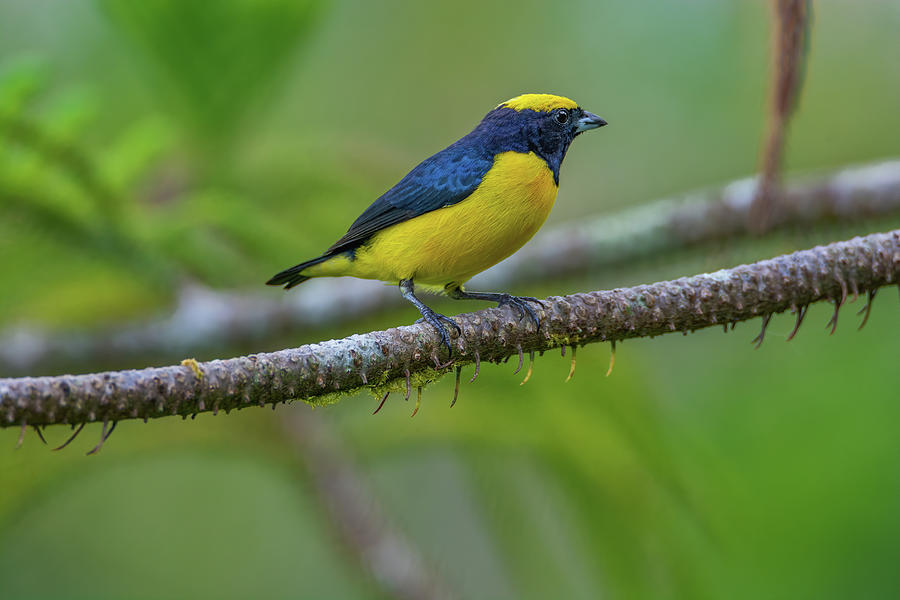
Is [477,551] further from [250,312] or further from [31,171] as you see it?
[31,171]

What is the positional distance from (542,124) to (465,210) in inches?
24.9

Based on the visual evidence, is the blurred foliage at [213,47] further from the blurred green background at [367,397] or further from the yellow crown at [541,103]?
the yellow crown at [541,103]

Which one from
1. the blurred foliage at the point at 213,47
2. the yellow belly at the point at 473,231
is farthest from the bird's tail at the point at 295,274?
the blurred foliage at the point at 213,47

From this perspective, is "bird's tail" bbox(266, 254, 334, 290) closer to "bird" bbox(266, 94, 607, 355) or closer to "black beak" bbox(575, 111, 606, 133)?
"bird" bbox(266, 94, 607, 355)

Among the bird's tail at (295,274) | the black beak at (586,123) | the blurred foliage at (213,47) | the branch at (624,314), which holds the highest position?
the blurred foliage at (213,47)

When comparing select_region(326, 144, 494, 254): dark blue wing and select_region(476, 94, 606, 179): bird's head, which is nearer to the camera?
select_region(326, 144, 494, 254): dark blue wing

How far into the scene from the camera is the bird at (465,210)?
10.1 feet

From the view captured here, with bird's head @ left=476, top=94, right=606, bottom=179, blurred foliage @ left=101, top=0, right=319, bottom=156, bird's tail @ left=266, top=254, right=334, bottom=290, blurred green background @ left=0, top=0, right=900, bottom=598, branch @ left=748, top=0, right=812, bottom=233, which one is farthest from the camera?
blurred foliage @ left=101, top=0, right=319, bottom=156

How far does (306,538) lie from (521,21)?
219 inches

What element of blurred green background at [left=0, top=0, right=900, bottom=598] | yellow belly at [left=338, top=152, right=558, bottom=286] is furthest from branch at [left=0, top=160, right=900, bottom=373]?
yellow belly at [left=338, top=152, right=558, bottom=286]

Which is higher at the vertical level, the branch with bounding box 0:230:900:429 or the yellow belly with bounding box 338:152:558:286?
the yellow belly with bounding box 338:152:558:286

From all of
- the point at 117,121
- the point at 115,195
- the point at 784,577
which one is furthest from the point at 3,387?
the point at 117,121

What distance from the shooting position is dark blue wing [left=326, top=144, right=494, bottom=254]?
3229 millimetres

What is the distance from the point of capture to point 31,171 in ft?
10.6
